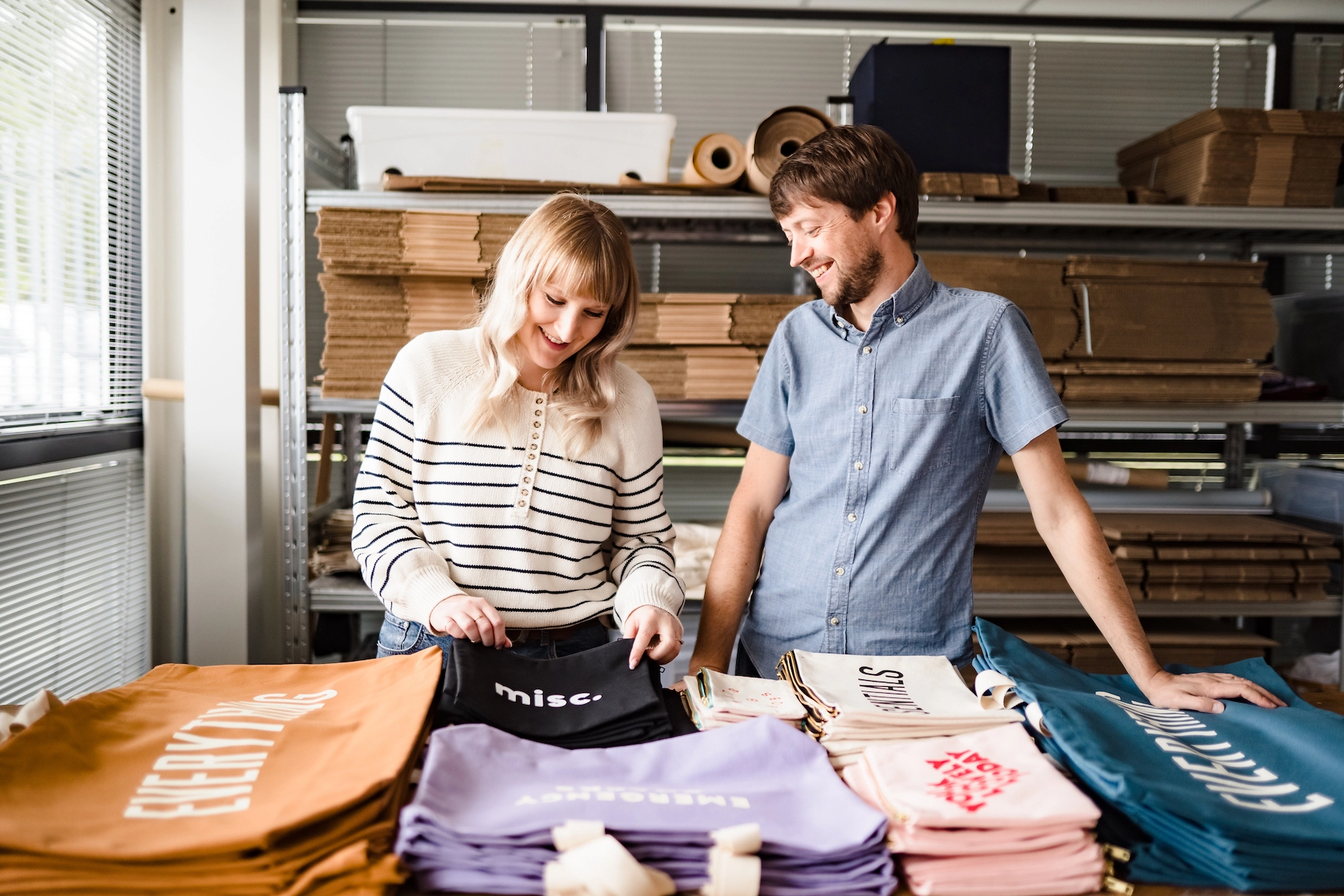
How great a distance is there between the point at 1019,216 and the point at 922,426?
130cm

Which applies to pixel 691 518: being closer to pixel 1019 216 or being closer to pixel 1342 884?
pixel 1019 216

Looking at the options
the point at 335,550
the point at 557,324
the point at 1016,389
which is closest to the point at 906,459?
the point at 1016,389

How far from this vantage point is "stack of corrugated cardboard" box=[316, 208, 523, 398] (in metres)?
2.28

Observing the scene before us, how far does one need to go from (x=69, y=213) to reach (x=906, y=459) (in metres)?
2.16

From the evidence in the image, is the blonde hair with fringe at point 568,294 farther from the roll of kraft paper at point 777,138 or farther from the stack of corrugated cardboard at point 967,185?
the stack of corrugated cardboard at point 967,185

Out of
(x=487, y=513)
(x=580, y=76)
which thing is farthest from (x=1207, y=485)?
(x=487, y=513)

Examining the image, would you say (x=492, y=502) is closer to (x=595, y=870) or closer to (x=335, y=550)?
(x=595, y=870)

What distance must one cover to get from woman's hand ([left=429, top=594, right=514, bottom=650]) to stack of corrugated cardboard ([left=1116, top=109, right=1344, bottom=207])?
2.34 meters

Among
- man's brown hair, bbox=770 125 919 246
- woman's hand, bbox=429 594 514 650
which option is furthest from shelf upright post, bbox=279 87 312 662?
man's brown hair, bbox=770 125 919 246

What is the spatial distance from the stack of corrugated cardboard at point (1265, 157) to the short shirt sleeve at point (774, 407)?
168 cm

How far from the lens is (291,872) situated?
0.70m

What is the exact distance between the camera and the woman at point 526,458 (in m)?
1.28

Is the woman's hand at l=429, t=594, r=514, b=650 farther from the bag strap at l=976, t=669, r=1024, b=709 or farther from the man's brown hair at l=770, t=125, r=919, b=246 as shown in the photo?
the man's brown hair at l=770, t=125, r=919, b=246

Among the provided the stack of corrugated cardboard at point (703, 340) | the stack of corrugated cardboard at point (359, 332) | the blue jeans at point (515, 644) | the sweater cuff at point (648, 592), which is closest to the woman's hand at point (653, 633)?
the sweater cuff at point (648, 592)
